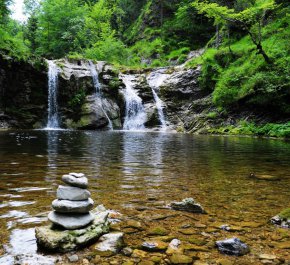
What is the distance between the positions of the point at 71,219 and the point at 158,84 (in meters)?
33.4

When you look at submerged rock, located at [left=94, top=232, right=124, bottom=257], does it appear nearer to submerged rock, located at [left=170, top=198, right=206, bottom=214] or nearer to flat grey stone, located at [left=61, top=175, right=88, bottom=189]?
flat grey stone, located at [left=61, top=175, right=88, bottom=189]

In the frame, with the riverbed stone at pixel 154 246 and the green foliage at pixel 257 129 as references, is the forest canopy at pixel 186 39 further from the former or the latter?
the riverbed stone at pixel 154 246

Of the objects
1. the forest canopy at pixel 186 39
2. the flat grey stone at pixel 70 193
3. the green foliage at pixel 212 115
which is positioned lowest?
the flat grey stone at pixel 70 193

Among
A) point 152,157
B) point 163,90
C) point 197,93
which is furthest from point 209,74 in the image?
point 152,157

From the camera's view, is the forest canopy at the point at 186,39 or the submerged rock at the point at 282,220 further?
the forest canopy at the point at 186,39

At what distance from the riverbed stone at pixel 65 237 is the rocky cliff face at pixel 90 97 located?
1038 inches

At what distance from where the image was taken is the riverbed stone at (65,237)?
3.38 meters

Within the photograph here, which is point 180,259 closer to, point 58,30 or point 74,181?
point 74,181

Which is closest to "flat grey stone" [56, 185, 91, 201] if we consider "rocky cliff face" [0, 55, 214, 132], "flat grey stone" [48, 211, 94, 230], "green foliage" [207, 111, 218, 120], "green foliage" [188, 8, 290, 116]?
"flat grey stone" [48, 211, 94, 230]

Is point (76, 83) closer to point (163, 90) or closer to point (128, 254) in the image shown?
point (163, 90)

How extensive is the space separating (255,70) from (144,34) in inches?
1254

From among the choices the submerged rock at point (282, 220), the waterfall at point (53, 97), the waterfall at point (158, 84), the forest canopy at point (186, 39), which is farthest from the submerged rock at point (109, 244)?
the waterfall at point (158, 84)

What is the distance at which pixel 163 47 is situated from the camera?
167 feet

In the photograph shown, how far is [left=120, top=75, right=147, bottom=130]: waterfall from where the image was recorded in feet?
109
